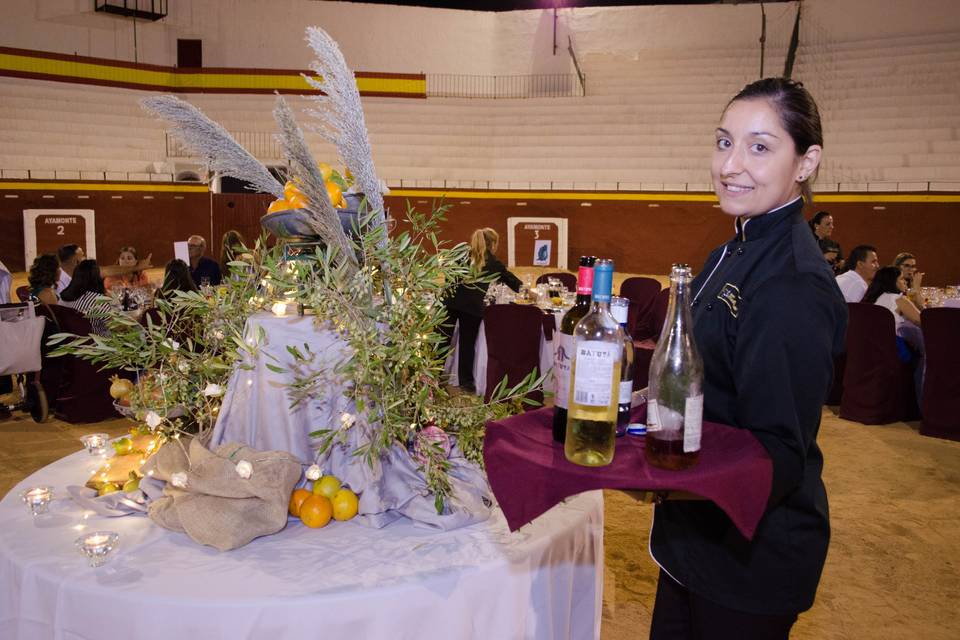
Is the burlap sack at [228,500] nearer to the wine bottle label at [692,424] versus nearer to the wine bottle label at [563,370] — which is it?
the wine bottle label at [563,370]

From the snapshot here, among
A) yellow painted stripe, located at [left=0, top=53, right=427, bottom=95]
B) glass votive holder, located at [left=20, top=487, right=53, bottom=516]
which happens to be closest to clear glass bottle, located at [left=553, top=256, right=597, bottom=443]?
glass votive holder, located at [left=20, top=487, right=53, bottom=516]

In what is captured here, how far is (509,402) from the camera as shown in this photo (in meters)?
1.99

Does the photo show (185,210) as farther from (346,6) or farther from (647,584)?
(647,584)

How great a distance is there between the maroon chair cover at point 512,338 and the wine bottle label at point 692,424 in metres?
4.49

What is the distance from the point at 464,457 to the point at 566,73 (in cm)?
1777

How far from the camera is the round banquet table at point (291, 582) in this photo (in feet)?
4.44

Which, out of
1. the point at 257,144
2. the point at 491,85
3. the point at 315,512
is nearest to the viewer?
the point at 315,512

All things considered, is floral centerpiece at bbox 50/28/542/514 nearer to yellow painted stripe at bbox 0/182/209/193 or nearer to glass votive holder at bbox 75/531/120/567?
glass votive holder at bbox 75/531/120/567

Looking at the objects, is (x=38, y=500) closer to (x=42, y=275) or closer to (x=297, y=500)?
(x=297, y=500)

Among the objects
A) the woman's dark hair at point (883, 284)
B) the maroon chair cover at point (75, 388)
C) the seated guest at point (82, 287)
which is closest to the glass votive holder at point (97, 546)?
the maroon chair cover at point (75, 388)

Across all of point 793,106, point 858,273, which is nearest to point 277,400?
point 793,106

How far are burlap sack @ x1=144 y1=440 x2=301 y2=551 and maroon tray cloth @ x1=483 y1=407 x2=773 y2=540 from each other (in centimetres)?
58

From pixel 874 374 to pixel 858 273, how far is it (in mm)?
1196

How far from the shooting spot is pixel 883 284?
6.09 m
